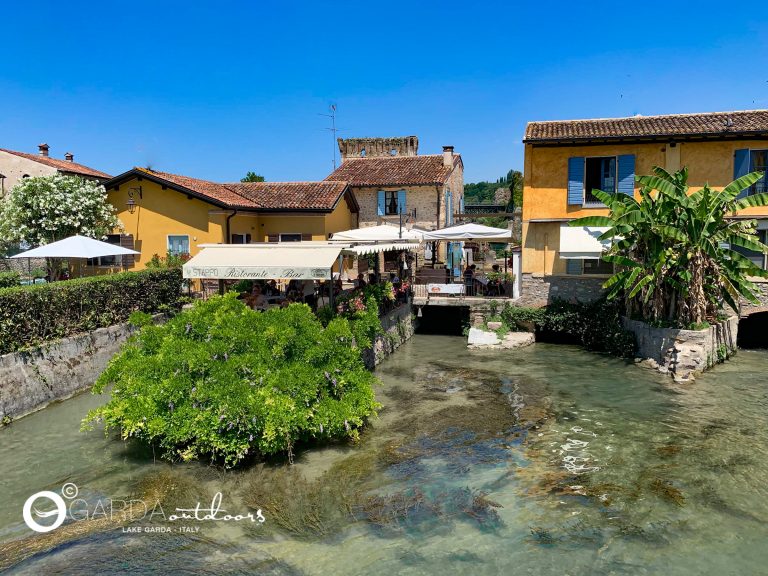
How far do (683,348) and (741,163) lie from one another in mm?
9170

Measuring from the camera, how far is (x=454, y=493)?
903cm

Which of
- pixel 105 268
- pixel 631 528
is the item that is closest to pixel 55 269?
pixel 105 268

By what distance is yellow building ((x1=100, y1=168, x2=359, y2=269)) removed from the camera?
77.8ft

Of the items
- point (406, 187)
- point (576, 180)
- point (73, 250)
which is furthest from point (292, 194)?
point (576, 180)

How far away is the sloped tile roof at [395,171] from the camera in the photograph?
34688mm

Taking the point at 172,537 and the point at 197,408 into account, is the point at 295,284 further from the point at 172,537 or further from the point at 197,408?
the point at 172,537

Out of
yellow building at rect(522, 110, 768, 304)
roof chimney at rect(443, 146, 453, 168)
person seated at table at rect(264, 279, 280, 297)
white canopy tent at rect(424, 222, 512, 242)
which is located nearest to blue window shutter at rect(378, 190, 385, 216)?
roof chimney at rect(443, 146, 453, 168)

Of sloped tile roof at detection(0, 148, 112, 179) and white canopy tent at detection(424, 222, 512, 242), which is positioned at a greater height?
sloped tile roof at detection(0, 148, 112, 179)

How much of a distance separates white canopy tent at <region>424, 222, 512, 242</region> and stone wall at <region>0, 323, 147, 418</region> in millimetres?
12734

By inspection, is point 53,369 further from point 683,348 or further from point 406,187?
point 406,187

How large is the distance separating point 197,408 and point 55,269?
15.9 meters

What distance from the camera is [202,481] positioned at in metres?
9.27

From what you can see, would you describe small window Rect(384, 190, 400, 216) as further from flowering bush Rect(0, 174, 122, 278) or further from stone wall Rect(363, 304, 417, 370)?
flowering bush Rect(0, 174, 122, 278)

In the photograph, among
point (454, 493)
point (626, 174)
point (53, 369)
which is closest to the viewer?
point (454, 493)
